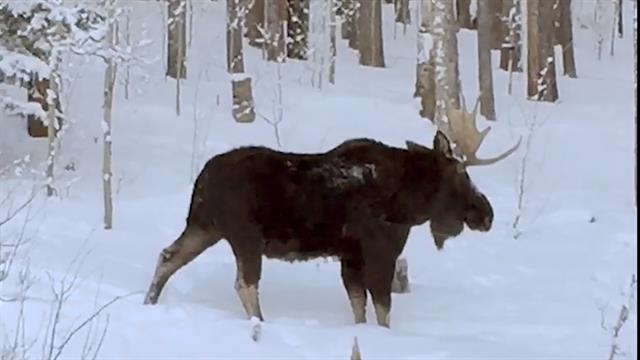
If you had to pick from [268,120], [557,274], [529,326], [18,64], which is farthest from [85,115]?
[529,326]

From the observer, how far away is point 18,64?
12.2 metres

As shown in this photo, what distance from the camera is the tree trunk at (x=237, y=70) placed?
1689 centimetres

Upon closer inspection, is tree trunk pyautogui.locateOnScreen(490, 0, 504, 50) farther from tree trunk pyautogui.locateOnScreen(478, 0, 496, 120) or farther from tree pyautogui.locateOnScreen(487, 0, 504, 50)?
tree trunk pyautogui.locateOnScreen(478, 0, 496, 120)

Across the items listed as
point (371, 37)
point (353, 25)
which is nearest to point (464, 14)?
point (353, 25)

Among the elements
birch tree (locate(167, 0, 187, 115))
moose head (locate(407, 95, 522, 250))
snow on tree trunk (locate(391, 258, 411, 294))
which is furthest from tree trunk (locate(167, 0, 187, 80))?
moose head (locate(407, 95, 522, 250))

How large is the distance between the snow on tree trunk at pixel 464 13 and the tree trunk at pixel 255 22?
5.65m

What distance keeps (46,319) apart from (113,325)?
0.42m

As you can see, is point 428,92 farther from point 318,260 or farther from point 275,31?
point 318,260

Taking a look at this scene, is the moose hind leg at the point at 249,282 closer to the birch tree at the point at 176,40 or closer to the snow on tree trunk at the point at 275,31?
the birch tree at the point at 176,40

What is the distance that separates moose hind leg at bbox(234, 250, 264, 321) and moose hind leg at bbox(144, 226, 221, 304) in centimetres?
35

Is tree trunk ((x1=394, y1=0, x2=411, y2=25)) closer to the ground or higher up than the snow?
higher up

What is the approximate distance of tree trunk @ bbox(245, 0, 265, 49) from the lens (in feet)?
75.2

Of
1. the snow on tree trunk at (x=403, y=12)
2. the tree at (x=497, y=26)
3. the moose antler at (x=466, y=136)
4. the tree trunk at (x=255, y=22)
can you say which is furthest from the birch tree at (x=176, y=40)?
the moose antler at (x=466, y=136)

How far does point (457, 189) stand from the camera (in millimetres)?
8812
